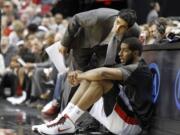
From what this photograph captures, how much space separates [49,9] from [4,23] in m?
2.33

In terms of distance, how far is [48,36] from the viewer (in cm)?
1414

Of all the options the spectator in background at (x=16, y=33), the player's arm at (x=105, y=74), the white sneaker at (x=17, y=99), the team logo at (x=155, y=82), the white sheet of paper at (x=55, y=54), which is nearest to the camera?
the player's arm at (x=105, y=74)

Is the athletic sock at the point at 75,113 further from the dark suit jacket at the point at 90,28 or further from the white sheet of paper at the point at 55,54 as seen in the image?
the white sheet of paper at the point at 55,54

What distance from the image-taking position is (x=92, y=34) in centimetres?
827

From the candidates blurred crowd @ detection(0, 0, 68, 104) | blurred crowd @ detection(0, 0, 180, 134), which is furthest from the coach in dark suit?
blurred crowd @ detection(0, 0, 68, 104)

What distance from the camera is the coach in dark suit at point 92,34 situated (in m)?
8.11

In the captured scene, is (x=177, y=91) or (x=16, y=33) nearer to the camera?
(x=177, y=91)

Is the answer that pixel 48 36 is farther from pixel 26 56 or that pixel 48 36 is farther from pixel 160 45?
pixel 160 45

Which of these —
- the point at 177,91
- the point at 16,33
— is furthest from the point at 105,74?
the point at 16,33

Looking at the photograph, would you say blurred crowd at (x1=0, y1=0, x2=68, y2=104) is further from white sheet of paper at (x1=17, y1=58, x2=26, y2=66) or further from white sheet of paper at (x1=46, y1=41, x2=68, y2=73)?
white sheet of paper at (x1=46, y1=41, x2=68, y2=73)

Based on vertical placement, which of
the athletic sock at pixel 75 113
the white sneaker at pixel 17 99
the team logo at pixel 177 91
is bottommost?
the white sneaker at pixel 17 99

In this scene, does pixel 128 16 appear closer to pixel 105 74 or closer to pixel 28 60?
pixel 105 74

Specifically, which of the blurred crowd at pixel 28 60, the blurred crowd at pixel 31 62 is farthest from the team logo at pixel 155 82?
the blurred crowd at pixel 28 60

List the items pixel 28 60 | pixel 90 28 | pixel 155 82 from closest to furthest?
pixel 155 82, pixel 90 28, pixel 28 60
